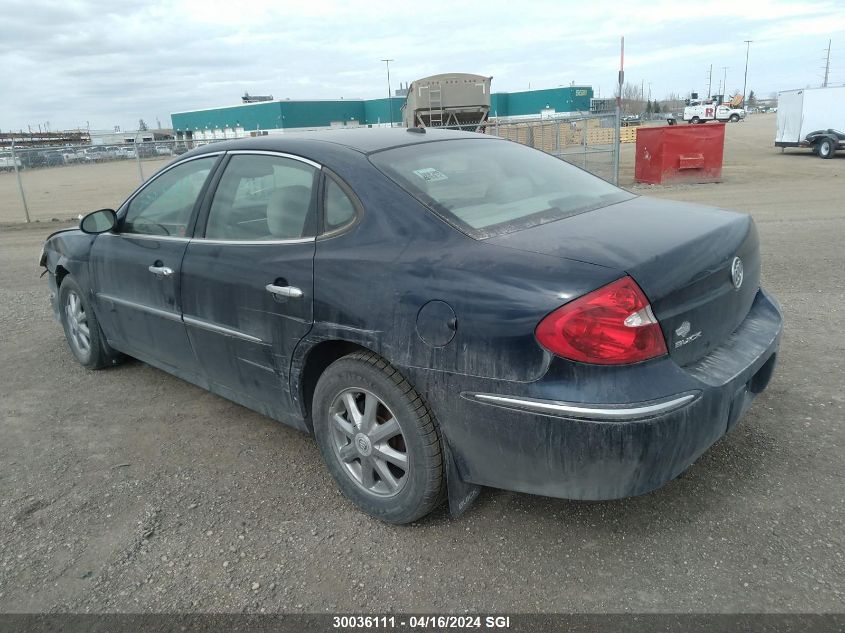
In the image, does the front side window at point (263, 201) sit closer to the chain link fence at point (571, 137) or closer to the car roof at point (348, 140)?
the car roof at point (348, 140)

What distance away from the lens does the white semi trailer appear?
74.8 feet

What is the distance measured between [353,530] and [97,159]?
1097 inches

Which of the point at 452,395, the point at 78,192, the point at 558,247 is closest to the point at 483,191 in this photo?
the point at 558,247

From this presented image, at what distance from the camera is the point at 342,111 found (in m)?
64.1

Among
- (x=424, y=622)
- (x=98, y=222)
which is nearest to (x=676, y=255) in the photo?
(x=424, y=622)

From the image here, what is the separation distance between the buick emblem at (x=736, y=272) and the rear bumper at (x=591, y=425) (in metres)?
0.39

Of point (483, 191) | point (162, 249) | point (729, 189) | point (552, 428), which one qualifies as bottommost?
point (729, 189)

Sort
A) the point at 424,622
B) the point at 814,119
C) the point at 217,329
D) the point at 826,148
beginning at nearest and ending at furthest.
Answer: the point at 424,622
the point at 217,329
the point at 826,148
the point at 814,119

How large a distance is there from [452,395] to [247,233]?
1.50 meters

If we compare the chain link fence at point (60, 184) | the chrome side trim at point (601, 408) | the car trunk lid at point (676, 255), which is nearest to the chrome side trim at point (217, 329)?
the car trunk lid at point (676, 255)

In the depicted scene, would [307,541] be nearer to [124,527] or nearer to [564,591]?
[124,527]

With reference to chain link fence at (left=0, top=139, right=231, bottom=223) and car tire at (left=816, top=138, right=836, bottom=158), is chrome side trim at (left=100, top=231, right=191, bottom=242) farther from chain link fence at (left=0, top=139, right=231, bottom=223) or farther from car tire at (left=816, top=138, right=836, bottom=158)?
car tire at (left=816, top=138, right=836, bottom=158)

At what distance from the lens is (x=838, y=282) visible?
635cm

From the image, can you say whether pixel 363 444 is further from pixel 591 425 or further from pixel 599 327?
pixel 599 327
